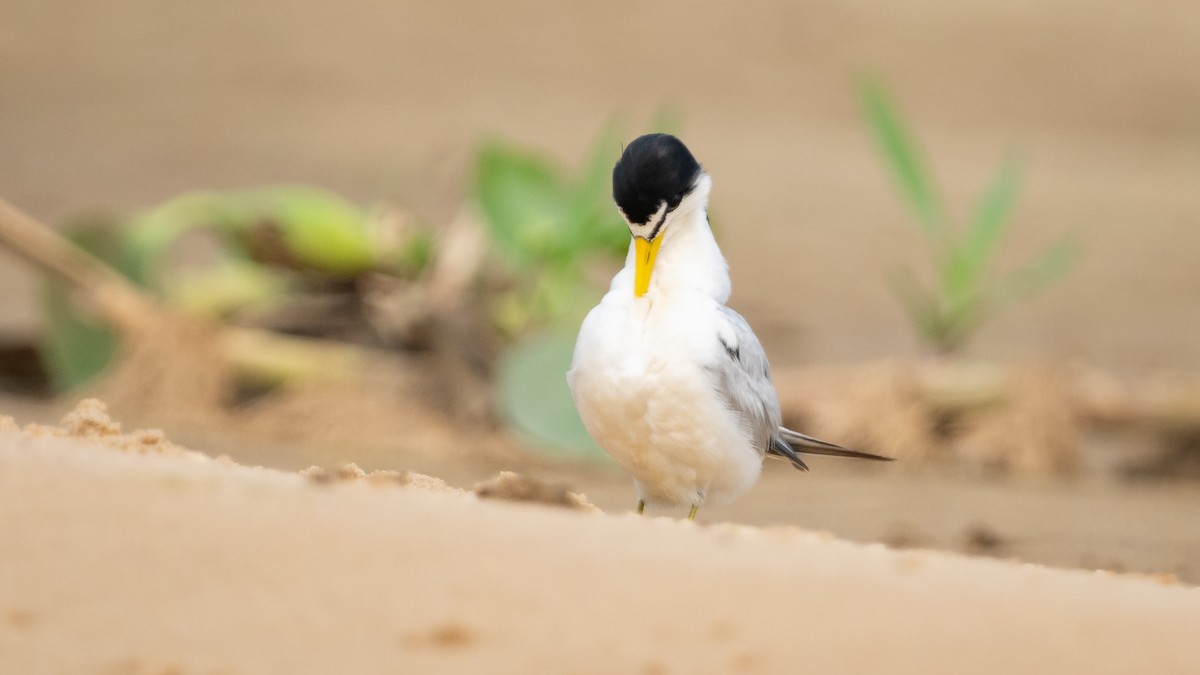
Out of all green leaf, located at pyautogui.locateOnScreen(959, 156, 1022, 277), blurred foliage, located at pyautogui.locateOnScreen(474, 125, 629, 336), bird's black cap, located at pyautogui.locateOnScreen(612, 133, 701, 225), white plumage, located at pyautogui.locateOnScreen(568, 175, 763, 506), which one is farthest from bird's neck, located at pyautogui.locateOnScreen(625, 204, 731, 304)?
green leaf, located at pyautogui.locateOnScreen(959, 156, 1022, 277)

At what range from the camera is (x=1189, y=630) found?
2.20 meters

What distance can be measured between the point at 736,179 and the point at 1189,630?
9.31m

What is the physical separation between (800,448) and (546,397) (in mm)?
2137

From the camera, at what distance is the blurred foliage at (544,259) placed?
5773 mm

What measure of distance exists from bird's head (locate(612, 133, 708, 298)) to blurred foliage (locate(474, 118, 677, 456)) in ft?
8.11

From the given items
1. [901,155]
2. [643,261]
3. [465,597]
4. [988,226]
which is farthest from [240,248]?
[465,597]

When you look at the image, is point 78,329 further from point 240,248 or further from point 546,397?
point 546,397

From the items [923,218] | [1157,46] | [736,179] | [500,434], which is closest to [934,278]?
[736,179]

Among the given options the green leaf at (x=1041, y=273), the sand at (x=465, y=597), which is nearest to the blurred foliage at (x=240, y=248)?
the green leaf at (x=1041, y=273)

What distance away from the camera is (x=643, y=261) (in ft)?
10.6

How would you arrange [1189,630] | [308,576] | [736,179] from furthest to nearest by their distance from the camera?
[736,179]
[1189,630]
[308,576]

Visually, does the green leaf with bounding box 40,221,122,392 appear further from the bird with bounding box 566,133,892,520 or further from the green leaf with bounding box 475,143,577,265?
the bird with bounding box 566,133,892,520

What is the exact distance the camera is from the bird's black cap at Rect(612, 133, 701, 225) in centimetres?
312

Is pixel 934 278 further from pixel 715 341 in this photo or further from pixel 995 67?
pixel 715 341
